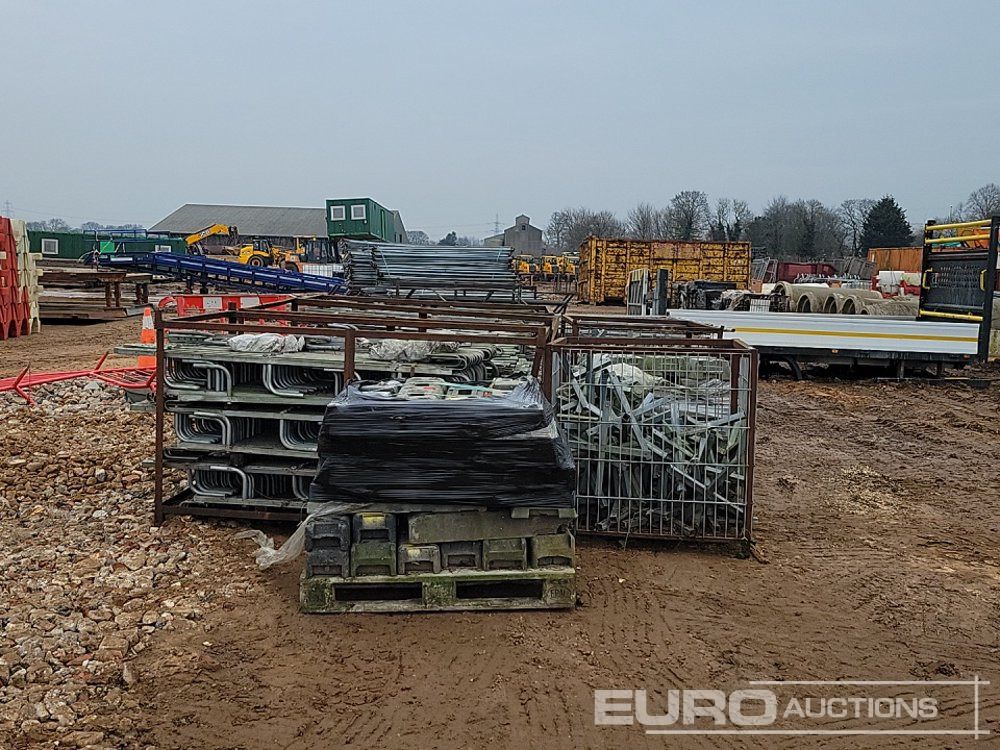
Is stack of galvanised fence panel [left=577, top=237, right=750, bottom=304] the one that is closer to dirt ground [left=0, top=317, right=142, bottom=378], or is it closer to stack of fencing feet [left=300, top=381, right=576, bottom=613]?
dirt ground [left=0, top=317, right=142, bottom=378]

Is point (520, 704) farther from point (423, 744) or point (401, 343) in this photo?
point (401, 343)

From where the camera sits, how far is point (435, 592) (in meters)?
4.64

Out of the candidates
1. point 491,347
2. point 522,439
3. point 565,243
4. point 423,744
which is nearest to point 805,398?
point 491,347

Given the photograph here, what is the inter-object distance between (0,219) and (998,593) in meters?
17.6

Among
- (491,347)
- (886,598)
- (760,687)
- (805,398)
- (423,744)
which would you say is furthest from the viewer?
(805,398)

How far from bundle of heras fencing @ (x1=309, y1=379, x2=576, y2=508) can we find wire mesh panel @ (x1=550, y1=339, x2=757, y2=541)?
1389 mm

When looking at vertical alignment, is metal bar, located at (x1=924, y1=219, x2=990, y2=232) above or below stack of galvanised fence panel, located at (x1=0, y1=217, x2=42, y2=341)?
above

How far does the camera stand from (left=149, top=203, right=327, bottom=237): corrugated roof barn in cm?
8169

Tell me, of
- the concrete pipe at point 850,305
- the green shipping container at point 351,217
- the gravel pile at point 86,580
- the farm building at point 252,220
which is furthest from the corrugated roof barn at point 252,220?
the gravel pile at point 86,580

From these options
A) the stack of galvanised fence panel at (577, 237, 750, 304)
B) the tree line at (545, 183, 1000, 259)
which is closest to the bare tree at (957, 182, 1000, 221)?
the tree line at (545, 183, 1000, 259)

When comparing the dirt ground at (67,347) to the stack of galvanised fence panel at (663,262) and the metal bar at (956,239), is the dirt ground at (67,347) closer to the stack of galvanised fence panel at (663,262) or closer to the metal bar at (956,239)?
the metal bar at (956,239)

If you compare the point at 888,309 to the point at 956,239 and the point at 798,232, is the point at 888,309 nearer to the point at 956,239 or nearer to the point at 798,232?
the point at 956,239

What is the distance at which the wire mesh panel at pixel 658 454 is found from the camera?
5.84 m

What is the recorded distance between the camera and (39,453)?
7.66 m
